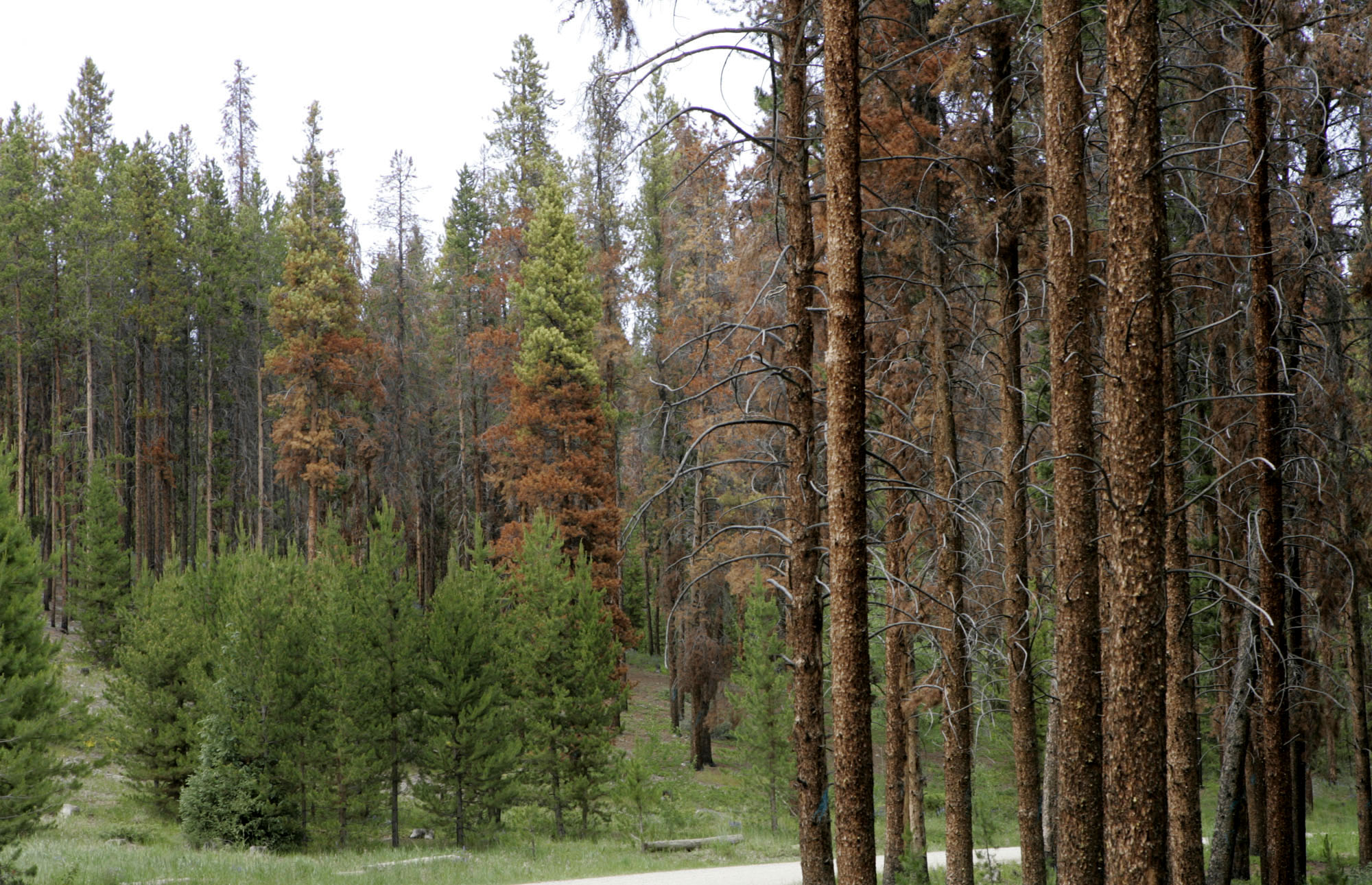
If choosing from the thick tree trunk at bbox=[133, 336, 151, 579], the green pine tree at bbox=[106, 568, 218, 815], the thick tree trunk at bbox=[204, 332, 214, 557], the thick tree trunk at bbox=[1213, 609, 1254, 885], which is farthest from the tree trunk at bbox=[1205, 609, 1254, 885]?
the thick tree trunk at bbox=[133, 336, 151, 579]

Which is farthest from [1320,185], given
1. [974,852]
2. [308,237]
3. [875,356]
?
[308,237]

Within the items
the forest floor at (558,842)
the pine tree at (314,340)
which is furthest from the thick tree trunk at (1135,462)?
the pine tree at (314,340)

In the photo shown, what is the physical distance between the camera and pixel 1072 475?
738 centimetres

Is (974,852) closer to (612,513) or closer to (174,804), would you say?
(612,513)

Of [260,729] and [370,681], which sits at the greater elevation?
[370,681]

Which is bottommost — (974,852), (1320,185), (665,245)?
(974,852)

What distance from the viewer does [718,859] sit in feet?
59.3

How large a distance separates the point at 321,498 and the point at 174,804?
1482 centimetres

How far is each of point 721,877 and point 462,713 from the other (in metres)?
6.84

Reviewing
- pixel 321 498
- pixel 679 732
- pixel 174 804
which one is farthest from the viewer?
pixel 321 498

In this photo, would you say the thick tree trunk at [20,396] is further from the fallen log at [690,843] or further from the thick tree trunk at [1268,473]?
the thick tree trunk at [1268,473]

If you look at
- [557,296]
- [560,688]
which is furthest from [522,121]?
[560,688]

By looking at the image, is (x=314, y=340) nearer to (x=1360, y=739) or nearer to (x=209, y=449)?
(x=209, y=449)

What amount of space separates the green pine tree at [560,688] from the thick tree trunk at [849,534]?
15.5m
